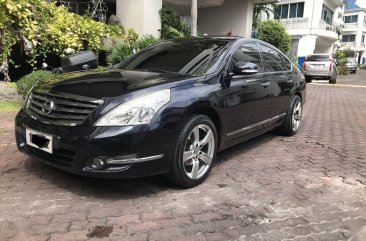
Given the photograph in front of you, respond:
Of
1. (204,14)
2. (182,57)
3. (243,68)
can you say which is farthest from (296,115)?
(204,14)

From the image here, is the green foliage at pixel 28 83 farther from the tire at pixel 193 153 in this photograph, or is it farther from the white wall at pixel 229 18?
the white wall at pixel 229 18

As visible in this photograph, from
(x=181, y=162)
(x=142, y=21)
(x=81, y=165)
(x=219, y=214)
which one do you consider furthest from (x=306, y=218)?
(x=142, y=21)

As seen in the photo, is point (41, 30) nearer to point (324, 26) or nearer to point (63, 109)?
point (63, 109)

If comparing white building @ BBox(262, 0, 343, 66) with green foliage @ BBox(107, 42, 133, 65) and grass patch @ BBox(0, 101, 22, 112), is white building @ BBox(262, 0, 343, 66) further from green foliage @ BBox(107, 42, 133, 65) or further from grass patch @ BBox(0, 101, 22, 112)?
grass patch @ BBox(0, 101, 22, 112)

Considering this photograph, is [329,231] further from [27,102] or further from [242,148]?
[27,102]

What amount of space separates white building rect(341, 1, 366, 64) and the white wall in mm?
46231

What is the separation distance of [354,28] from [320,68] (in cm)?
4494

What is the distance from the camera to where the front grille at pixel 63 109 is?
10.4 feet

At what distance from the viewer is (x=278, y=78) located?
5.34 meters

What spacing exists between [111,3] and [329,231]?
44.2ft

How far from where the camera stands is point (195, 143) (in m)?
3.69

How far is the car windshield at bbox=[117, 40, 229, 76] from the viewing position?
407 centimetres

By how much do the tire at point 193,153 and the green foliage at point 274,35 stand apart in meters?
18.4

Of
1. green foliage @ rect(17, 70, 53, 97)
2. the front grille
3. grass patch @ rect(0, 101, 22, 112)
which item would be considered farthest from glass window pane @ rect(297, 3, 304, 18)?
the front grille
